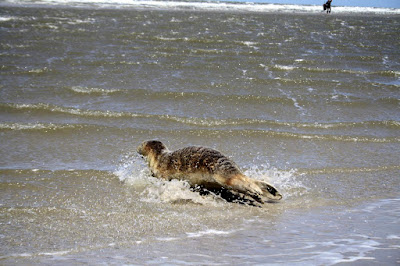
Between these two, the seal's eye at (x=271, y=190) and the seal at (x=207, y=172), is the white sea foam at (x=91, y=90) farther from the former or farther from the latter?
the seal's eye at (x=271, y=190)

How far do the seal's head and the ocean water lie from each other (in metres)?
0.23

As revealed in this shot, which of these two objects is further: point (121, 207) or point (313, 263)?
point (121, 207)

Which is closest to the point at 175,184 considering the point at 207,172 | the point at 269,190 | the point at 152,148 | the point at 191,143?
the point at 207,172

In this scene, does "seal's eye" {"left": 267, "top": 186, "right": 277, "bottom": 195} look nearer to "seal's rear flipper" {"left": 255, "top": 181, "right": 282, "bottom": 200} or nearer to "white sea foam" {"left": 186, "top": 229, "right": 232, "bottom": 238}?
"seal's rear flipper" {"left": 255, "top": 181, "right": 282, "bottom": 200}

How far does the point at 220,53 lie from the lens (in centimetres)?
1772

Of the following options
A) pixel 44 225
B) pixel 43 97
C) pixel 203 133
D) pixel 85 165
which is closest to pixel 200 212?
pixel 44 225

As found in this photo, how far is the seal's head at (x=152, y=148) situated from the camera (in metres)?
7.06

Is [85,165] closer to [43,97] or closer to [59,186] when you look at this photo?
[59,186]

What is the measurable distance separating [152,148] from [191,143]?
1.61 meters

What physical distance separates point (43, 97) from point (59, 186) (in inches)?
213

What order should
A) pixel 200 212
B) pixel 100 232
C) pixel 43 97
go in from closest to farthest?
pixel 100 232 → pixel 200 212 → pixel 43 97

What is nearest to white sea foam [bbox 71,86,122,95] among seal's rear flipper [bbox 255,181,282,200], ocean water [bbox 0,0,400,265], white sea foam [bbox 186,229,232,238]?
ocean water [bbox 0,0,400,265]

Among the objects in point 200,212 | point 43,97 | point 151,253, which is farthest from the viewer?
point 43,97

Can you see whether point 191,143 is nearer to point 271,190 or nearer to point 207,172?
point 207,172
